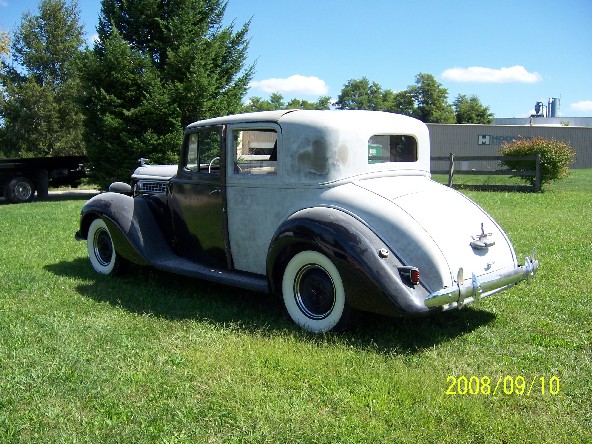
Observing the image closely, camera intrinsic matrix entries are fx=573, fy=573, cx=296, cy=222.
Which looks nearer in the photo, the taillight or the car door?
the taillight

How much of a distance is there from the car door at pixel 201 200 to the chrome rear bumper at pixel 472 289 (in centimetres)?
224

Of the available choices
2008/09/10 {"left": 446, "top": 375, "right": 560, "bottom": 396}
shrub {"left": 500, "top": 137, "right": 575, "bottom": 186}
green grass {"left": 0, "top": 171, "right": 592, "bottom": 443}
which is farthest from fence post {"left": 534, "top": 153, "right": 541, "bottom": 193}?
2008/09/10 {"left": 446, "top": 375, "right": 560, "bottom": 396}

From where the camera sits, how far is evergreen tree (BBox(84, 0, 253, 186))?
16.6m

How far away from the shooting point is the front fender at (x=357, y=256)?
13.3 ft

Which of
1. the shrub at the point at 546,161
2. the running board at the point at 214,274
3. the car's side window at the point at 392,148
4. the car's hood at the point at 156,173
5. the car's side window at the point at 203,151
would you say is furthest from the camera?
the shrub at the point at 546,161

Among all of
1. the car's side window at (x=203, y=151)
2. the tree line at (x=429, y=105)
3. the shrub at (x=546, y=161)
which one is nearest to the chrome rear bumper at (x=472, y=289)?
the car's side window at (x=203, y=151)

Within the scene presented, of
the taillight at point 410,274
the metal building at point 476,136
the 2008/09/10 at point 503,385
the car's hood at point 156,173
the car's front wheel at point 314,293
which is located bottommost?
the 2008/09/10 at point 503,385

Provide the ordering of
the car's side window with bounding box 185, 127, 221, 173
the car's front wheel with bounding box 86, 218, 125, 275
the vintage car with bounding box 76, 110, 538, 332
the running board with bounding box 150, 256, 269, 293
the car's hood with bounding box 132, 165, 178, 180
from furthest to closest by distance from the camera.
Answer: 1. the car's hood with bounding box 132, 165, 178, 180
2. the car's front wheel with bounding box 86, 218, 125, 275
3. the car's side window with bounding box 185, 127, 221, 173
4. the running board with bounding box 150, 256, 269, 293
5. the vintage car with bounding box 76, 110, 538, 332

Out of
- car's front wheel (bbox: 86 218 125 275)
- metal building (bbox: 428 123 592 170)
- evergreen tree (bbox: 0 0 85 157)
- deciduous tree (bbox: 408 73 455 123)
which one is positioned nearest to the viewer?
car's front wheel (bbox: 86 218 125 275)

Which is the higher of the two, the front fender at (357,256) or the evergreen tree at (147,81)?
the evergreen tree at (147,81)

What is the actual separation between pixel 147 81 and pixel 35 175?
4674 millimetres

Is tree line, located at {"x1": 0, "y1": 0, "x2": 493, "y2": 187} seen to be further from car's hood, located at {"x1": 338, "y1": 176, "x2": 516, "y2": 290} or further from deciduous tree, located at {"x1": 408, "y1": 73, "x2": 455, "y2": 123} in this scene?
deciduous tree, located at {"x1": 408, "y1": 73, "x2": 455, "y2": 123}

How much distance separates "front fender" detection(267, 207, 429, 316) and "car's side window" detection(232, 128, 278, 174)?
0.82m

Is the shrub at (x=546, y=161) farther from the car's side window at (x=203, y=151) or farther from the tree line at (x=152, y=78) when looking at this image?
Result: the car's side window at (x=203, y=151)
